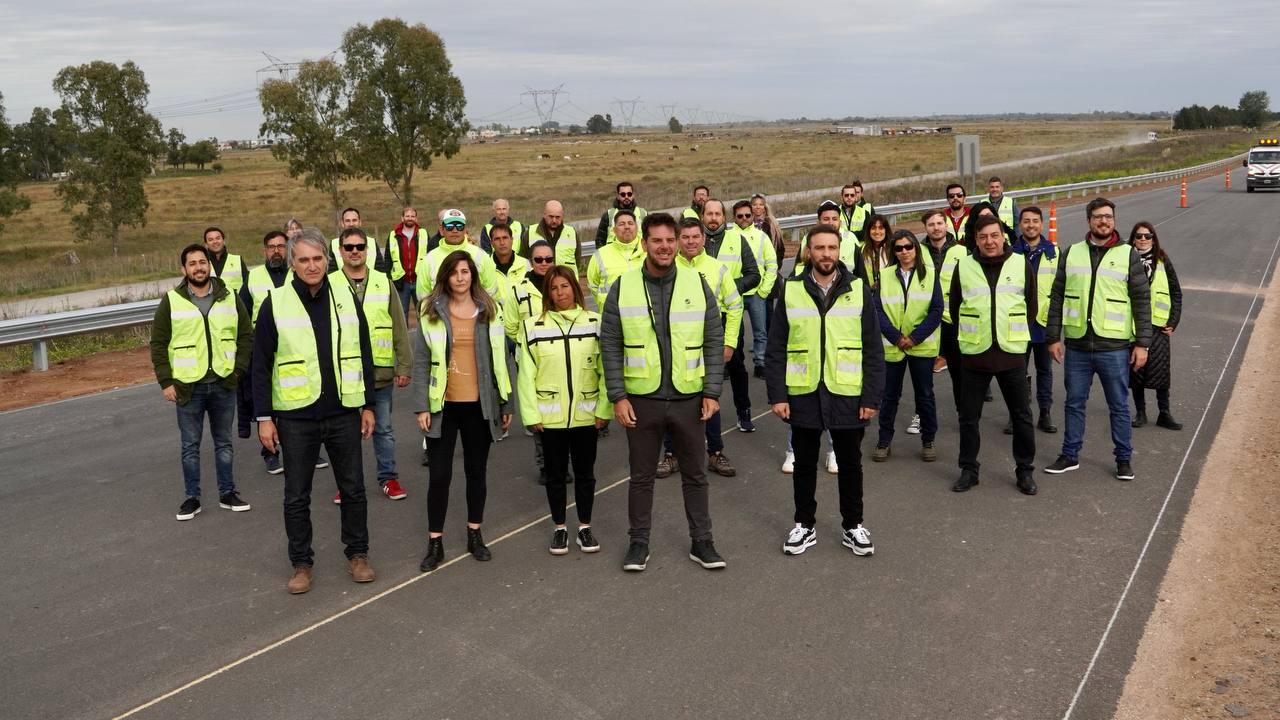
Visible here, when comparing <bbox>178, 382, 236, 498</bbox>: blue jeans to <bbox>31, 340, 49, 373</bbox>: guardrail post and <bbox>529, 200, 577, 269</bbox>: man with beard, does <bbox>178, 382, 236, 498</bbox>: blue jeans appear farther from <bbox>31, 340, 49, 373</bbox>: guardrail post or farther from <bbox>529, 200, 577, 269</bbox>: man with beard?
<bbox>31, 340, 49, 373</bbox>: guardrail post

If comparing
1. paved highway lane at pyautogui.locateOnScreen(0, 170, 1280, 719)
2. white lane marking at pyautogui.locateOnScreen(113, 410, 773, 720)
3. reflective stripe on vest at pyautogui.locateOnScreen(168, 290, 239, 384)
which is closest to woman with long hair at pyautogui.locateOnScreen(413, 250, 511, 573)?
white lane marking at pyautogui.locateOnScreen(113, 410, 773, 720)

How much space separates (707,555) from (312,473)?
8.03 feet

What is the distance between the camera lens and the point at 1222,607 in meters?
5.44

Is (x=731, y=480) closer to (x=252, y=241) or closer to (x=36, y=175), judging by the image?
(x=252, y=241)

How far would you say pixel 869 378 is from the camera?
20.3 feet

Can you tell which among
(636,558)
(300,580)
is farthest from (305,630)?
(636,558)

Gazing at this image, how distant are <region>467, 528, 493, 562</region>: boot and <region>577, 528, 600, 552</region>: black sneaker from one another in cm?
59

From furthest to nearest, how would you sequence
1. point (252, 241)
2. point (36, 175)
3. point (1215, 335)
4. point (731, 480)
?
point (36, 175) < point (252, 241) < point (1215, 335) < point (731, 480)

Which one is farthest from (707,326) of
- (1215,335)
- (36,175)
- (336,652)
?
(36,175)

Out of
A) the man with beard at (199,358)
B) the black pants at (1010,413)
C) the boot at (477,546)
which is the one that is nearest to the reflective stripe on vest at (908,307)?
the black pants at (1010,413)

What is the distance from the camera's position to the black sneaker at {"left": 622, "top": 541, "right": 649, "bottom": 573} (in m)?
6.09

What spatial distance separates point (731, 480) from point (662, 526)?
1.19 meters

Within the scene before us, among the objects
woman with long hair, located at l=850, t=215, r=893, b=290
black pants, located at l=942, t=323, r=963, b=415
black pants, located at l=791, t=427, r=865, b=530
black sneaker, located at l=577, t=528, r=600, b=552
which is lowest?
black sneaker, located at l=577, t=528, r=600, b=552

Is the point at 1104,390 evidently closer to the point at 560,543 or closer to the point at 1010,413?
the point at 1010,413
